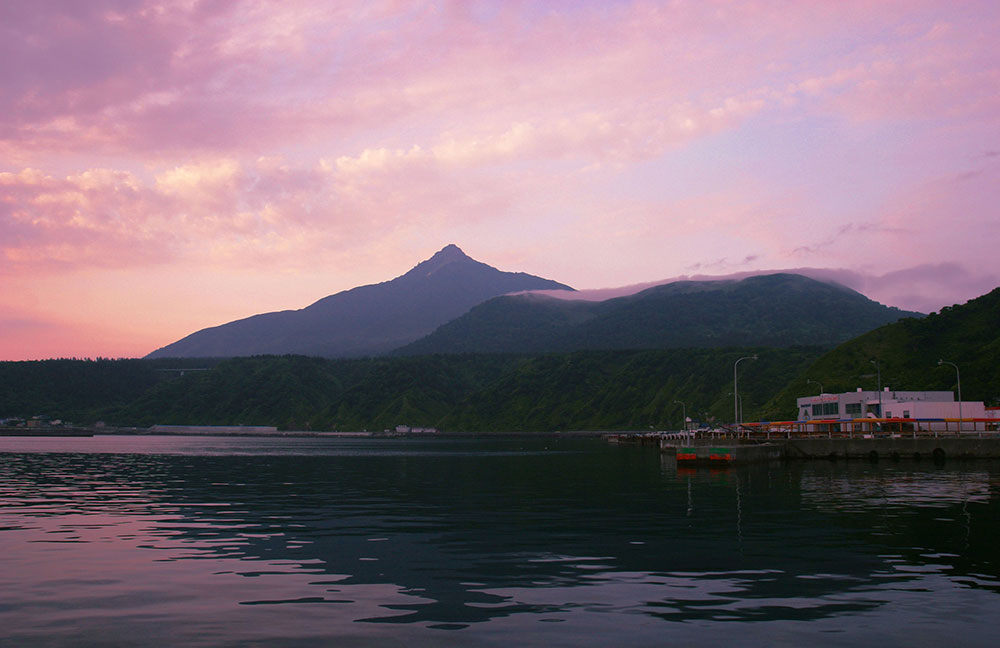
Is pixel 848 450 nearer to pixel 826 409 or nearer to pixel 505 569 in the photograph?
pixel 826 409

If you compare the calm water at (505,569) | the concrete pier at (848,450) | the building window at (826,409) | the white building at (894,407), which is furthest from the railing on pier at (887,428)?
the calm water at (505,569)

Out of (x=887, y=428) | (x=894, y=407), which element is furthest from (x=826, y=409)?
(x=887, y=428)

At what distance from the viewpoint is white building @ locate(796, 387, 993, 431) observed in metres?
142

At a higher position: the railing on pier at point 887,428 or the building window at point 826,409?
the building window at point 826,409

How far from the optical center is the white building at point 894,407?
142 m

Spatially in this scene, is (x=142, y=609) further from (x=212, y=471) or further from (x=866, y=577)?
(x=212, y=471)

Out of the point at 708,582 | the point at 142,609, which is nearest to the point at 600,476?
the point at 708,582

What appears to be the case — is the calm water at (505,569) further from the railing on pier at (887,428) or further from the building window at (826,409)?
the building window at (826,409)

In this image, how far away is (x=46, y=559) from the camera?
98.5ft

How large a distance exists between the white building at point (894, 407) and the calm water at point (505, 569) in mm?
91761

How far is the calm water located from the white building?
9176 cm

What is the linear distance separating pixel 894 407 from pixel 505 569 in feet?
453

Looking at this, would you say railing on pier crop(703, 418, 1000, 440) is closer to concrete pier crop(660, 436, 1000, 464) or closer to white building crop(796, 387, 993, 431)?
white building crop(796, 387, 993, 431)

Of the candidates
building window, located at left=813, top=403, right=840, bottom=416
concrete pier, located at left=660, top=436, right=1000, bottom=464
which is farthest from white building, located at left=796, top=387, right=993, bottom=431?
concrete pier, located at left=660, top=436, right=1000, bottom=464
